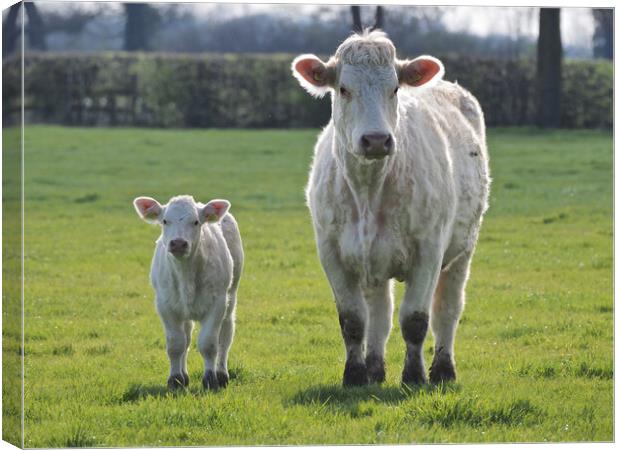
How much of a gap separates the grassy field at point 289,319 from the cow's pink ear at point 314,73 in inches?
70.0

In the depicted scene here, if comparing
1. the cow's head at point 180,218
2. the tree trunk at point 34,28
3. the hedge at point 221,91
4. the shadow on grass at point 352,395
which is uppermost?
the tree trunk at point 34,28

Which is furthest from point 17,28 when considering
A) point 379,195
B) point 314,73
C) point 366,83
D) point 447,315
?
point 447,315

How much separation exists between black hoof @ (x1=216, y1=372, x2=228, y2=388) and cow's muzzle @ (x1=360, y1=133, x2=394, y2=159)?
208 cm

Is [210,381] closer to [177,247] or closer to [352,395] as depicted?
[177,247]

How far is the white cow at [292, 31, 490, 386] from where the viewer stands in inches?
283

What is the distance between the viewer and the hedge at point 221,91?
1140 centimetres

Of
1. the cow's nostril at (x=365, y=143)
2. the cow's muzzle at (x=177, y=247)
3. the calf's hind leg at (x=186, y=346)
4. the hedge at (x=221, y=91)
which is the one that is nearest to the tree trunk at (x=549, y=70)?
the hedge at (x=221, y=91)

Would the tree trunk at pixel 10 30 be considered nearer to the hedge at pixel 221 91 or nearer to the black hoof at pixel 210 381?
the black hoof at pixel 210 381

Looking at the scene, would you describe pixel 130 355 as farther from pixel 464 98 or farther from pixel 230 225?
pixel 464 98

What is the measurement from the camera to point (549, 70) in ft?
36.7

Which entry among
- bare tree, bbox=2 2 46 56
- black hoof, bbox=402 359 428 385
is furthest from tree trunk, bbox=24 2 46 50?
black hoof, bbox=402 359 428 385

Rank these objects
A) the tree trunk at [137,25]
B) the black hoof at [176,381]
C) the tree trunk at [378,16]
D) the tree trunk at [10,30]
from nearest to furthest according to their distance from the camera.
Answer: the tree trunk at [10,30] < the black hoof at [176,381] < the tree trunk at [378,16] < the tree trunk at [137,25]

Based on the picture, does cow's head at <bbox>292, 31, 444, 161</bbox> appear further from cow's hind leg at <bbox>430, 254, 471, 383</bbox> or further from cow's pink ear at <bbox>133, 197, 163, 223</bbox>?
cow's hind leg at <bbox>430, 254, 471, 383</bbox>

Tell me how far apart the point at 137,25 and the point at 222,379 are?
3295 mm
